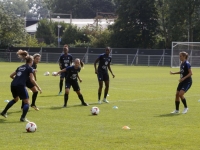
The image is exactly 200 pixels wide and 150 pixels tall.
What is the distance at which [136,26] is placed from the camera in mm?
74000

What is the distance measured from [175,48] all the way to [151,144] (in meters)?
46.2

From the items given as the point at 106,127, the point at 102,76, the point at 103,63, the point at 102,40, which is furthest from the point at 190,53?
the point at 106,127

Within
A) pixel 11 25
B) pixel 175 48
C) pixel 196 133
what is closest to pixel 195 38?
pixel 175 48

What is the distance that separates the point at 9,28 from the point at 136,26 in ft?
59.9

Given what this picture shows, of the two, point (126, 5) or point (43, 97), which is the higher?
point (126, 5)

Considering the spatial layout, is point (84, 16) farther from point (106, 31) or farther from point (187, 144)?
point (187, 144)

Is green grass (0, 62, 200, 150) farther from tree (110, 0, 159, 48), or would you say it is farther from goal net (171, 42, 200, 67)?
tree (110, 0, 159, 48)

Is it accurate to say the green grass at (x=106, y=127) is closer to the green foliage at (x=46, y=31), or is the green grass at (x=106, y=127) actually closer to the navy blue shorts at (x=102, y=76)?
the navy blue shorts at (x=102, y=76)

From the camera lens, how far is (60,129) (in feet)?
42.4

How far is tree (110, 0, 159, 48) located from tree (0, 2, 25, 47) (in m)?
13.6

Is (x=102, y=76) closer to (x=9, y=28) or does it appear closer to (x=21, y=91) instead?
(x=21, y=91)

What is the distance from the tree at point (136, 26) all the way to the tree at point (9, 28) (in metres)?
13.6

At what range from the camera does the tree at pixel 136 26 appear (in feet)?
241

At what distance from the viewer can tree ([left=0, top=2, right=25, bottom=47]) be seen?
7238cm
